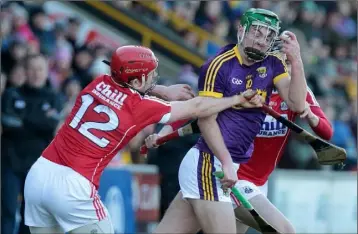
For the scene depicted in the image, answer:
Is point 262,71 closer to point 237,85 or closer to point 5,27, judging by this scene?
point 237,85

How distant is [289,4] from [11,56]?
7788mm

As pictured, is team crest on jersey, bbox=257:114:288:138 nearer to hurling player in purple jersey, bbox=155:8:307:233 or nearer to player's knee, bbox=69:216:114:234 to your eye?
hurling player in purple jersey, bbox=155:8:307:233

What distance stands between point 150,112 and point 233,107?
609mm

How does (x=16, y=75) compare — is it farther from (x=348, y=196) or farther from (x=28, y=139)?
(x=348, y=196)

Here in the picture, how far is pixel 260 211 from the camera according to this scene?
7023mm

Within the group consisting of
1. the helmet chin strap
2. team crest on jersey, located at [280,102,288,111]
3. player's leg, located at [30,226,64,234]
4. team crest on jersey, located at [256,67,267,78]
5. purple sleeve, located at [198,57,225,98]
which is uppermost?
the helmet chin strap

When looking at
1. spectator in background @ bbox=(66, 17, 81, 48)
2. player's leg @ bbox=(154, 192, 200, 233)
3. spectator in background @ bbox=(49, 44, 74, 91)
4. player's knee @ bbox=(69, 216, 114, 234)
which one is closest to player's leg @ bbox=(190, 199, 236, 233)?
player's leg @ bbox=(154, 192, 200, 233)

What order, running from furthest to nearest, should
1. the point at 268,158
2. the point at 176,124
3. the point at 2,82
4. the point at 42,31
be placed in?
the point at 42,31
the point at 2,82
the point at 176,124
the point at 268,158

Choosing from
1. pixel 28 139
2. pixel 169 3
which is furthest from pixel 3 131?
pixel 169 3

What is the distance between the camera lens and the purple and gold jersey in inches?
263

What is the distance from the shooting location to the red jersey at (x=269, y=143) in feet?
23.5

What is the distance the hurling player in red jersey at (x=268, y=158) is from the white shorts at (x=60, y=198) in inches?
40.4

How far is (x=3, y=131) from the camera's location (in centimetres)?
972

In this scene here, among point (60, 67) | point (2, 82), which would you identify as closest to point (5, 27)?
point (60, 67)
